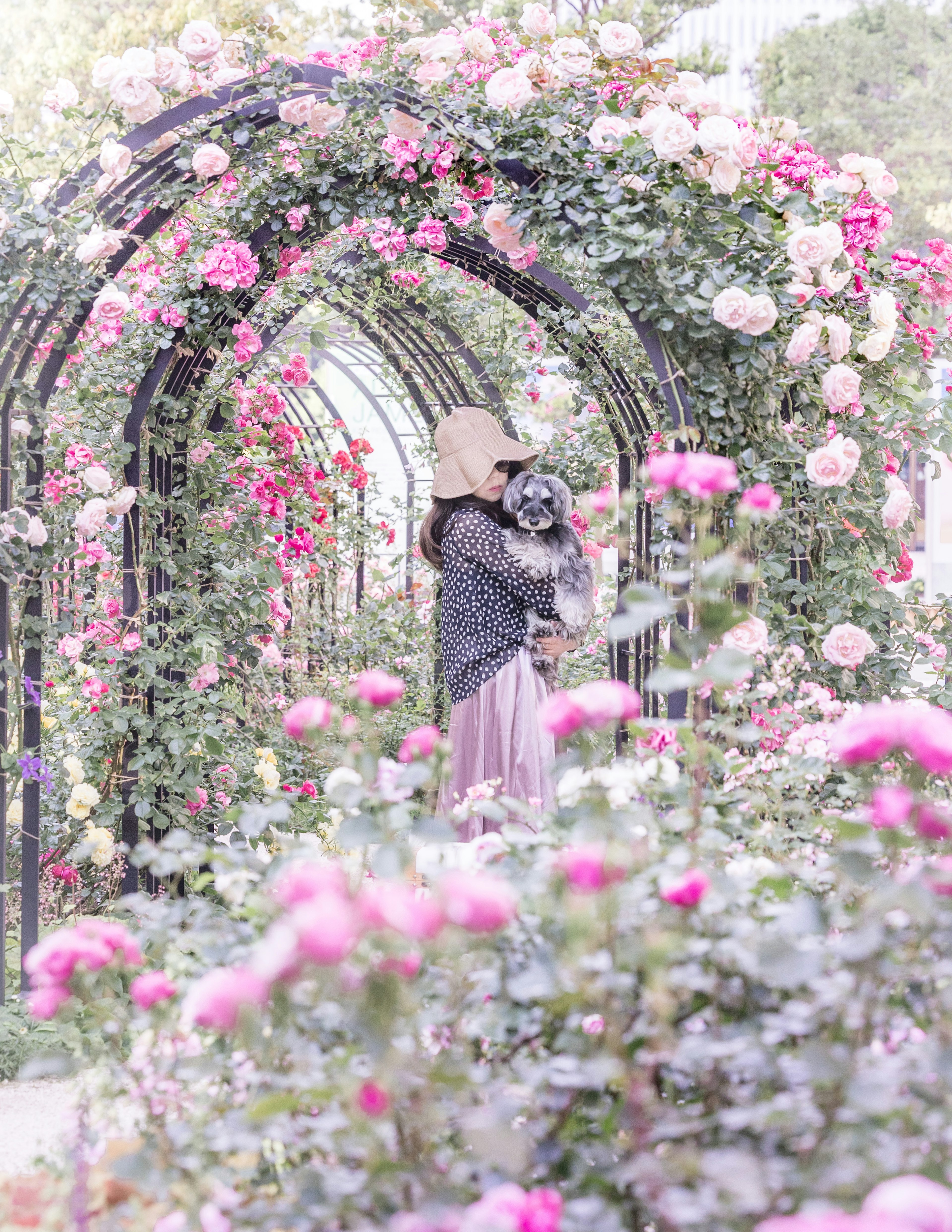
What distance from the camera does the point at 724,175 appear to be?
8.73 ft

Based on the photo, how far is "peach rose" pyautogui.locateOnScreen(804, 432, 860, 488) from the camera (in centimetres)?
262

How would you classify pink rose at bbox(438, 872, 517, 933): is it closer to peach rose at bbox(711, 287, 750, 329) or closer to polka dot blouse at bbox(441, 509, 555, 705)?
peach rose at bbox(711, 287, 750, 329)

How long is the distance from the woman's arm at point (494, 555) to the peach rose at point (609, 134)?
4.11ft

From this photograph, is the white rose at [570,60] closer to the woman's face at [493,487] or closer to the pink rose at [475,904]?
the woman's face at [493,487]

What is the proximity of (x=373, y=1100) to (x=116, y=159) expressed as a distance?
104 inches

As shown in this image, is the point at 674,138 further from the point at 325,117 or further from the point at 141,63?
the point at 141,63

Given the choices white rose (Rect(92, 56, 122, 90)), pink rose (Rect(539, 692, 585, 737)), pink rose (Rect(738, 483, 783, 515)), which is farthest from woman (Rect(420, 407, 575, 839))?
pink rose (Rect(539, 692, 585, 737))

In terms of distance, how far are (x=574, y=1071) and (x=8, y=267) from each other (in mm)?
2644

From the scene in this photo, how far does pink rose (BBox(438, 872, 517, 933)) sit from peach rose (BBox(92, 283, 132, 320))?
2431 millimetres

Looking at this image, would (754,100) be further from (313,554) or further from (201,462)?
(201,462)

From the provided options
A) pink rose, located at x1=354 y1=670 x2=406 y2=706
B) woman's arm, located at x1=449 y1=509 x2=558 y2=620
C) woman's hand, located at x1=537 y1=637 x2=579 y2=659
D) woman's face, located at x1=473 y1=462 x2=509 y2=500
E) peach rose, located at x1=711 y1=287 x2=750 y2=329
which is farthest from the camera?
woman's face, located at x1=473 y1=462 x2=509 y2=500

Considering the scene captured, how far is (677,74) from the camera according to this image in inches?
113

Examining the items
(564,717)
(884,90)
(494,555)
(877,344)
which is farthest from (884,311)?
(884,90)

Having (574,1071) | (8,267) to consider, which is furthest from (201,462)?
(574,1071)
